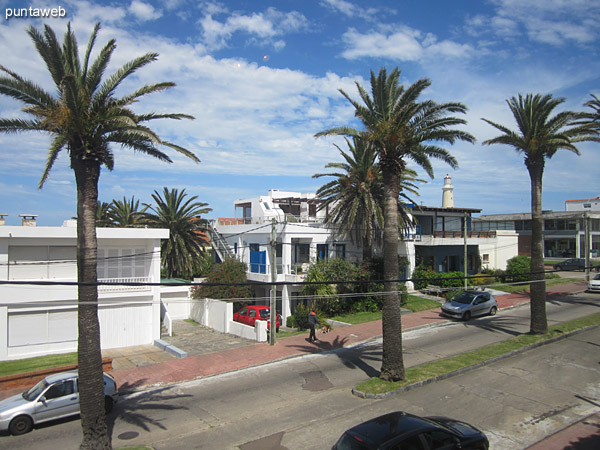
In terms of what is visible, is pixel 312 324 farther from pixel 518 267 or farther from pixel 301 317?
pixel 518 267

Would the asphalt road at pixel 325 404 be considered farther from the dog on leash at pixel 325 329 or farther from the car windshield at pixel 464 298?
the car windshield at pixel 464 298

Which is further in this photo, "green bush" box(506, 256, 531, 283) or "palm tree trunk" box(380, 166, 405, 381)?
"green bush" box(506, 256, 531, 283)

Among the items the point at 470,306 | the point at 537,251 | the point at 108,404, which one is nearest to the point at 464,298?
the point at 470,306

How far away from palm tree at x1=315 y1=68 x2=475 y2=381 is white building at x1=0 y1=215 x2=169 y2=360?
13.6 metres

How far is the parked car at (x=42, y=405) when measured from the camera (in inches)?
459

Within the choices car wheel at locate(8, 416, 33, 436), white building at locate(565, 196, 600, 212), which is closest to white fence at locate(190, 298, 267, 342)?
car wheel at locate(8, 416, 33, 436)

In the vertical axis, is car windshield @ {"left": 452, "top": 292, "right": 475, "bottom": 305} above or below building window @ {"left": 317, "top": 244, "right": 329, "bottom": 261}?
below

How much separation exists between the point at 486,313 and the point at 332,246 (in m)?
11.1

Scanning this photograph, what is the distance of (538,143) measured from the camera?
19938mm

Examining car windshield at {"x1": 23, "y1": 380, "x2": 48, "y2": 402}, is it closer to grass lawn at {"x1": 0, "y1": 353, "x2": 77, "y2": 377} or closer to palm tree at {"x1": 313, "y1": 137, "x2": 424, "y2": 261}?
grass lawn at {"x1": 0, "y1": 353, "x2": 77, "y2": 377}

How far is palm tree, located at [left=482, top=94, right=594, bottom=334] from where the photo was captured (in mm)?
19781

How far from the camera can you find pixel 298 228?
30312 mm

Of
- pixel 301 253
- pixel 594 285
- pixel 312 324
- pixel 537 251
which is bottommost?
pixel 312 324

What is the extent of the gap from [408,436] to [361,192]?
2156cm
